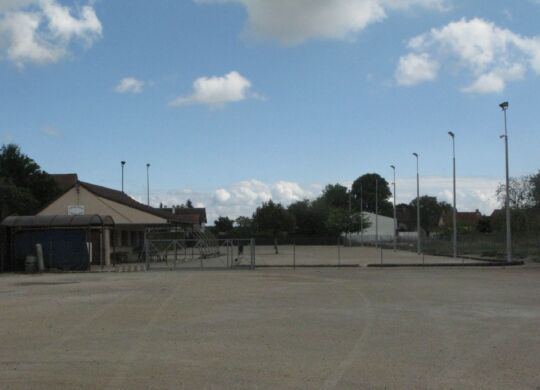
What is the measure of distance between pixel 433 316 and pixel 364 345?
3975 mm

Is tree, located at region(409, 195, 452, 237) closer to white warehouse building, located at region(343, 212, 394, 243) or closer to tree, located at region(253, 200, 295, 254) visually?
white warehouse building, located at region(343, 212, 394, 243)

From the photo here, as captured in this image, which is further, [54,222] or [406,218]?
[406,218]

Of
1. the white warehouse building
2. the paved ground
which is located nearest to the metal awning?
the paved ground

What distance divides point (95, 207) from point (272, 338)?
39260mm

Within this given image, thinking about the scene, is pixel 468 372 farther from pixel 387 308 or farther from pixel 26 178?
pixel 26 178

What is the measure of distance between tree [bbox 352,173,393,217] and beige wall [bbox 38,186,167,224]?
365 feet

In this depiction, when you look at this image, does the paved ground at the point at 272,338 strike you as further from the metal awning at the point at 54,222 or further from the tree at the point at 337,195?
the tree at the point at 337,195

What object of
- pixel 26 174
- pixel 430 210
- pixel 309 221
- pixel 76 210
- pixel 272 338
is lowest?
pixel 272 338

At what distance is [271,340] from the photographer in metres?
10.7

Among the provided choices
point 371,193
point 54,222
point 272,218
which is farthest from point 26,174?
point 371,193

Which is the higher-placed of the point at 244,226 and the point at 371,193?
the point at 371,193

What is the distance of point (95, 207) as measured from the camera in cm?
4784

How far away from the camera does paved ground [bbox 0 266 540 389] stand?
7.98m

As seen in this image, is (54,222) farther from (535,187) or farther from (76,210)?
(535,187)
